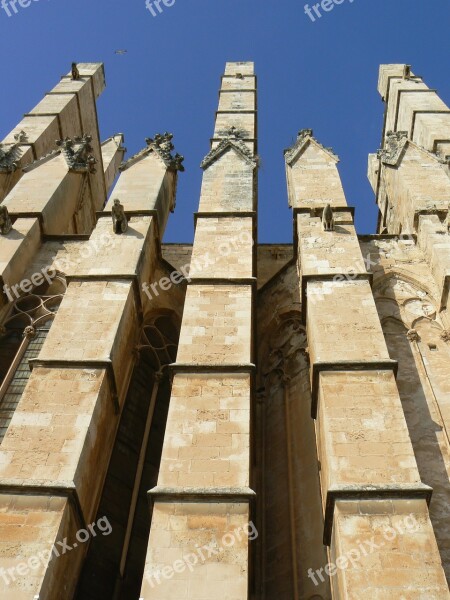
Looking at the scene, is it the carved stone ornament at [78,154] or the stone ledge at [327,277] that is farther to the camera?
the carved stone ornament at [78,154]

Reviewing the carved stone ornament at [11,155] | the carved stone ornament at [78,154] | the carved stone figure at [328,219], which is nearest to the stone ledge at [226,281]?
the carved stone figure at [328,219]

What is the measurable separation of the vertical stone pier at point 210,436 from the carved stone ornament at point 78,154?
3.06 meters

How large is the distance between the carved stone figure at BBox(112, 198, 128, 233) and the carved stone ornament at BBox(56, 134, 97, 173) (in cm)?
275

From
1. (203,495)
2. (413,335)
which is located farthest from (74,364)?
(413,335)

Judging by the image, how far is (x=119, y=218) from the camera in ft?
28.6

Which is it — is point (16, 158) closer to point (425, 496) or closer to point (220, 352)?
point (220, 352)

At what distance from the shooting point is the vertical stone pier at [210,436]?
15.1 ft

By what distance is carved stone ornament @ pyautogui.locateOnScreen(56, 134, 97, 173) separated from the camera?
11.1 metres

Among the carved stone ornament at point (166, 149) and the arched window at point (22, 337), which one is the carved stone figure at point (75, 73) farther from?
the arched window at point (22, 337)

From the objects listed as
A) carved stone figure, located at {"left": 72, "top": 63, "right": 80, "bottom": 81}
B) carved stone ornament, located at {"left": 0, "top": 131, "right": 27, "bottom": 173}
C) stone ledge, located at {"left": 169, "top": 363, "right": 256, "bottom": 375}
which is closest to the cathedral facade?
stone ledge, located at {"left": 169, "top": 363, "right": 256, "bottom": 375}

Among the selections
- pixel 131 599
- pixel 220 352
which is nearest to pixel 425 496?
pixel 220 352

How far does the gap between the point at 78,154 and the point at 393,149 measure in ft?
20.1

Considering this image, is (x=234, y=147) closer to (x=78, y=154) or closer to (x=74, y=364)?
(x=78, y=154)

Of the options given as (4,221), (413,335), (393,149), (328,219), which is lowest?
(413,335)
